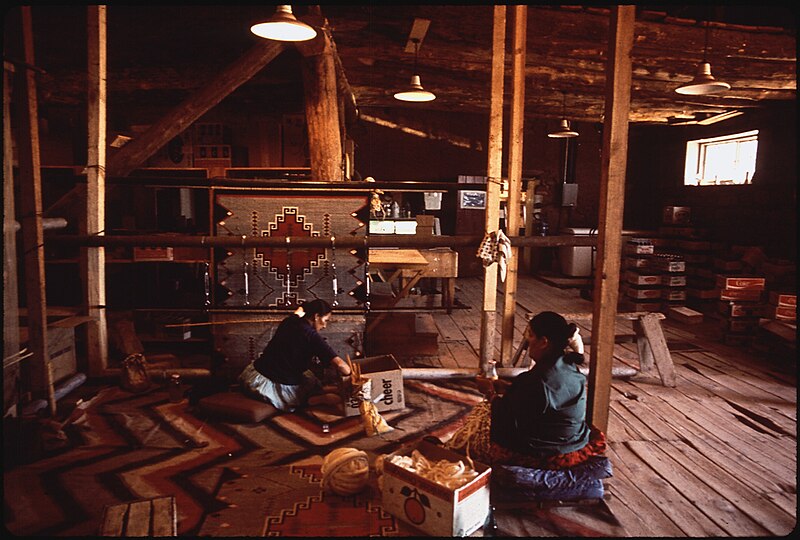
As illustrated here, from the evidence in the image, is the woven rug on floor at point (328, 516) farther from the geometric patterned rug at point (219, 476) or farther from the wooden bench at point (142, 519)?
the wooden bench at point (142, 519)

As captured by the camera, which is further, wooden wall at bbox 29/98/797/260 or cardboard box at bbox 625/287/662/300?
cardboard box at bbox 625/287/662/300

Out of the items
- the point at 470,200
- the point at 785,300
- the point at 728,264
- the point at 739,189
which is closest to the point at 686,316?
the point at 785,300

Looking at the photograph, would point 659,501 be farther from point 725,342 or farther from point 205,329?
point 205,329

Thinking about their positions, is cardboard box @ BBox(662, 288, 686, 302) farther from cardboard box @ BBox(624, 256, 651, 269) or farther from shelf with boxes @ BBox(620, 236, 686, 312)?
cardboard box @ BBox(624, 256, 651, 269)

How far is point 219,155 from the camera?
9875mm

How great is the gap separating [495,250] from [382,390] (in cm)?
186

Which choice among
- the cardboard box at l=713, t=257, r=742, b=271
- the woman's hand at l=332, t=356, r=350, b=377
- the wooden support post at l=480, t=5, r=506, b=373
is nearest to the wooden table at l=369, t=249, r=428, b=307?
the wooden support post at l=480, t=5, r=506, b=373

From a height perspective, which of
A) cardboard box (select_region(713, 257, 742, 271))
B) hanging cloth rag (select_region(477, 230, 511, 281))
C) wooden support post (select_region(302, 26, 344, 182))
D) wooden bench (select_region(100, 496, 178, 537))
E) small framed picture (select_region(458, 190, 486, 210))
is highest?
wooden support post (select_region(302, 26, 344, 182))

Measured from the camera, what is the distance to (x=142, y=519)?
312cm

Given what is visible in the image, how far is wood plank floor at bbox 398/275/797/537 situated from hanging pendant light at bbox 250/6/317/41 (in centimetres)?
416

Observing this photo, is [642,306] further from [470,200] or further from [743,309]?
[470,200]

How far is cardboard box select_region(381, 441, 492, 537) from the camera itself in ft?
10.2

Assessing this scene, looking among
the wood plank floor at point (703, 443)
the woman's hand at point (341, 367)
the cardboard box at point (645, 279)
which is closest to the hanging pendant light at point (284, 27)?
the woman's hand at point (341, 367)

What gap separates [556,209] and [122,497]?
1361cm
